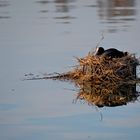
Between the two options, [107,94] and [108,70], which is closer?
[107,94]

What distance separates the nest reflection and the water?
21cm

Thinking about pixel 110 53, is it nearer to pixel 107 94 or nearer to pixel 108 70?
pixel 108 70

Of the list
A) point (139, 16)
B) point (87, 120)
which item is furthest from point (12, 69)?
point (139, 16)

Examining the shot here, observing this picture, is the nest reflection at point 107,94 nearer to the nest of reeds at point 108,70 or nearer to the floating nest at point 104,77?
the floating nest at point 104,77

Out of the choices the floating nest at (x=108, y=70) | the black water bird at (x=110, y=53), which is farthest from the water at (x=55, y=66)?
the black water bird at (x=110, y=53)

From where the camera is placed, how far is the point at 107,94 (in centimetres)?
1063

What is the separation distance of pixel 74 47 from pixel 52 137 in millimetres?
7765

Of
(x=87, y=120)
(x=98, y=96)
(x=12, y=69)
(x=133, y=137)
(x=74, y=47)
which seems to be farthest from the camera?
(x=74, y=47)

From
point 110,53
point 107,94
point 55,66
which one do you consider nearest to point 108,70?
point 110,53

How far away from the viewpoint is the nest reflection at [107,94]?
1013cm

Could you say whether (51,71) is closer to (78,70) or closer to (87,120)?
(78,70)

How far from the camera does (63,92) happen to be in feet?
35.9

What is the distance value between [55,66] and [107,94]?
2.90 m

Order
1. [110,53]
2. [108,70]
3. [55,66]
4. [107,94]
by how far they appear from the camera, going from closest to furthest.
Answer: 1. [107,94]
2. [108,70]
3. [110,53]
4. [55,66]
